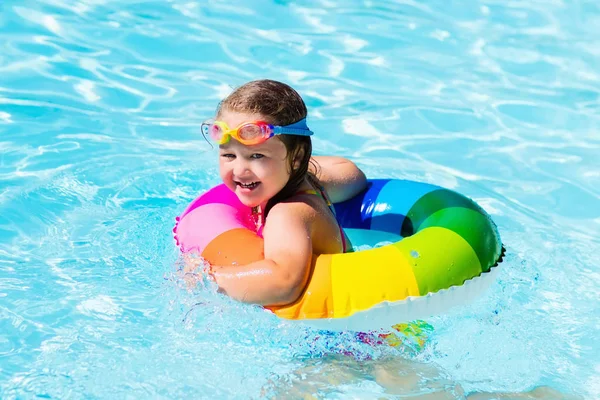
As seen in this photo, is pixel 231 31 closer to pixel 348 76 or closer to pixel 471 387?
pixel 348 76

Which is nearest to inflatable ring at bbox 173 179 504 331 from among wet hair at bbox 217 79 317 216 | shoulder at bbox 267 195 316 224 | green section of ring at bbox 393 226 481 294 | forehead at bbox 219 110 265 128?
green section of ring at bbox 393 226 481 294

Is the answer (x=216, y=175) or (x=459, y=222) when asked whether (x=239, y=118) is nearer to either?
(x=459, y=222)

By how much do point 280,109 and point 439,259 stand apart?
96 cm

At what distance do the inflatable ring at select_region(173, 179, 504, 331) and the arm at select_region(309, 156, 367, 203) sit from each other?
0.47m

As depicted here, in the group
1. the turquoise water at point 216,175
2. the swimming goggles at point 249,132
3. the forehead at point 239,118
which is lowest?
the turquoise water at point 216,175

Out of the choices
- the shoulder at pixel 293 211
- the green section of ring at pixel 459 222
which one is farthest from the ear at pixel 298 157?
the green section of ring at pixel 459 222

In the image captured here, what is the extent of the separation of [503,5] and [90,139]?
5.03 meters

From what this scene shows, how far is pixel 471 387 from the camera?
3.79 meters

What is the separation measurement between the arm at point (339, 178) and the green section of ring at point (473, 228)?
551 millimetres

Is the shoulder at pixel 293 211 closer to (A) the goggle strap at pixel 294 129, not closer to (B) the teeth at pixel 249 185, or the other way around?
(B) the teeth at pixel 249 185

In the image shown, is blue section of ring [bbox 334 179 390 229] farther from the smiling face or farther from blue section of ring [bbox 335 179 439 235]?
the smiling face

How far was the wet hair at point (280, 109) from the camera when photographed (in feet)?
12.5

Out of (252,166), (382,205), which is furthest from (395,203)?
(252,166)

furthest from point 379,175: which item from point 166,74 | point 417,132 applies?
point 166,74
